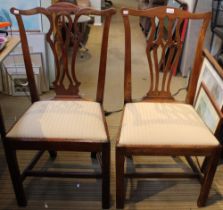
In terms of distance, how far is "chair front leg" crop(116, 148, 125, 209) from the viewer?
1.37 meters

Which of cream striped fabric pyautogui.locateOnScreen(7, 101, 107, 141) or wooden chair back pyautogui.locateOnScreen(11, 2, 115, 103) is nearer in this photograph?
cream striped fabric pyautogui.locateOnScreen(7, 101, 107, 141)

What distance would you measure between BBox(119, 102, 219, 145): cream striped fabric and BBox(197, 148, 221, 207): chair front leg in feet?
0.26

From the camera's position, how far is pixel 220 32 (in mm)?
2439

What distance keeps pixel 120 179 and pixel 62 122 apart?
1.28 ft

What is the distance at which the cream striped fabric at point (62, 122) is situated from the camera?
1366mm

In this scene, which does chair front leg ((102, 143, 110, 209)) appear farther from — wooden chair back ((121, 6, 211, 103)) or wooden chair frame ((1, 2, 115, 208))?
wooden chair back ((121, 6, 211, 103))

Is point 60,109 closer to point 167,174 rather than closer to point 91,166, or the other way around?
point 91,166

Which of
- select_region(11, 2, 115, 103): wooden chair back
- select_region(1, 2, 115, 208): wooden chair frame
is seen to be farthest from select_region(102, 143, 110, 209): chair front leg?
select_region(11, 2, 115, 103): wooden chair back

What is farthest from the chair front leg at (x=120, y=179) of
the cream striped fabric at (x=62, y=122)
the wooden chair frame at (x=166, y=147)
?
the cream striped fabric at (x=62, y=122)

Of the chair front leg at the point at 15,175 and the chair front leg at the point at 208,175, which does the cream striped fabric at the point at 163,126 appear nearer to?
the chair front leg at the point at 208,175

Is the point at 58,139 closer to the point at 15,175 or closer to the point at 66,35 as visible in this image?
the point at 15,175

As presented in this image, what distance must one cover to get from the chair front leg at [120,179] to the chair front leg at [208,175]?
0.41 m

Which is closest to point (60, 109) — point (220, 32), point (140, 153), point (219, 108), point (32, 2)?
point (140, 153)

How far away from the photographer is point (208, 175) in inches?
57.7
